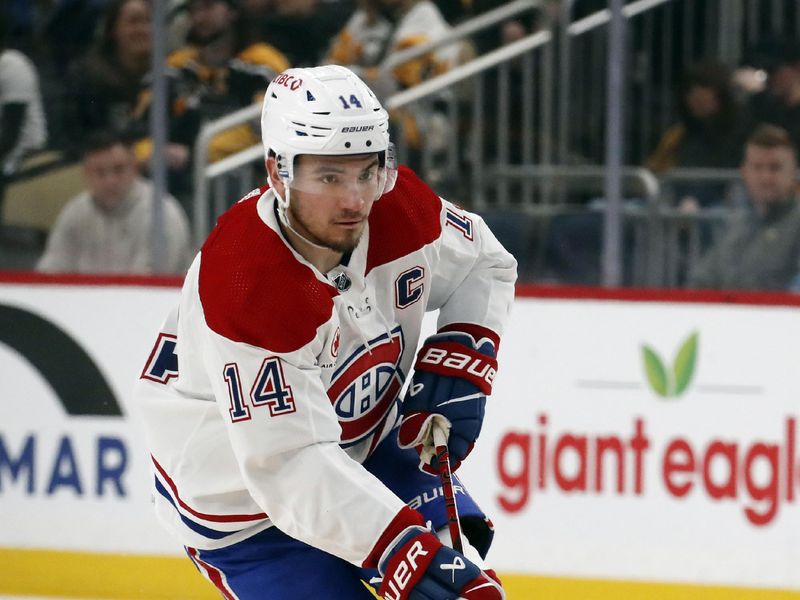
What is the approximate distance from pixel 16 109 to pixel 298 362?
7.89 feet

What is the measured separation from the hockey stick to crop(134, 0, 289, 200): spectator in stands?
1.88m

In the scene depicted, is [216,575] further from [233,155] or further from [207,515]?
[233,155]

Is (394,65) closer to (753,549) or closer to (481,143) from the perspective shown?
(481,143)

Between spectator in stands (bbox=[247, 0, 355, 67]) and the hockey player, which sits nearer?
the hockey player

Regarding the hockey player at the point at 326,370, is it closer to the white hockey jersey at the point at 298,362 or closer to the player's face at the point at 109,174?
the white hockey jersey at the point at 298,362

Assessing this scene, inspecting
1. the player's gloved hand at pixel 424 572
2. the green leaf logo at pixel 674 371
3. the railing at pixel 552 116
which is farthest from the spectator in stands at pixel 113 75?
the player's gloved hand at pixel 424 572

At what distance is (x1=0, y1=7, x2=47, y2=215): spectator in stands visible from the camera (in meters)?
4.35

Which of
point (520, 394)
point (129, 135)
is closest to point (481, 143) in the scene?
point (520, 394)

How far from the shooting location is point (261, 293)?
88.4 inches

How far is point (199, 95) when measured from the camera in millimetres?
4316

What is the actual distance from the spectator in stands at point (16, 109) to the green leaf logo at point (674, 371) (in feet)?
5.87

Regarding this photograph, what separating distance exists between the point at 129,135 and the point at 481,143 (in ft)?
3.23

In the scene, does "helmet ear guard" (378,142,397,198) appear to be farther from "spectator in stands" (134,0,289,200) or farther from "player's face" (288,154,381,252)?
"spectator in stands" (134,0,289,200)

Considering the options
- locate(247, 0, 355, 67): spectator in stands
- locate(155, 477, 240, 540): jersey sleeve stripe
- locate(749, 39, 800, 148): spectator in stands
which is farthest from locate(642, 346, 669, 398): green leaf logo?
locate(155, 477, 240, 540): jersey sleeve stripe
